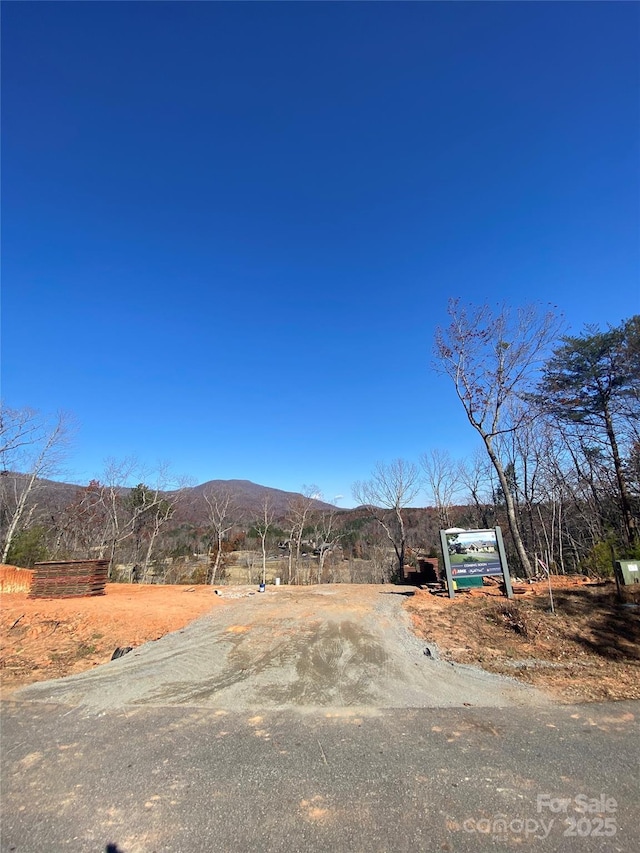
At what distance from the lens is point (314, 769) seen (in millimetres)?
3740

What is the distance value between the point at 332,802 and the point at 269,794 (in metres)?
0.58

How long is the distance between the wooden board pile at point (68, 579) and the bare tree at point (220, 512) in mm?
16181

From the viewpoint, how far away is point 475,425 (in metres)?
16.9

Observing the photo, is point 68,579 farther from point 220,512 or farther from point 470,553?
point 220,512

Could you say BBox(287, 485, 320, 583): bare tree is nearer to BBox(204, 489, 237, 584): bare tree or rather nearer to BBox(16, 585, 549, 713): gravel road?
BBox(204, 489, 237, 584): bare tree

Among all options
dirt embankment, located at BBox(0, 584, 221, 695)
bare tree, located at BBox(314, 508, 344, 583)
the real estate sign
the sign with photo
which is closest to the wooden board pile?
dirt embankment, located at BBox(0, 584, 221, 695)

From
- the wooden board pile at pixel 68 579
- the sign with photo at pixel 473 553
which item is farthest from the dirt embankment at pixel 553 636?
the wooden board pile at pixel 68 579

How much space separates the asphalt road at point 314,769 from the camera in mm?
2881

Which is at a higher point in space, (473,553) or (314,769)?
(473,553)

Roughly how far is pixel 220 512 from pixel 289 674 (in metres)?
26.2

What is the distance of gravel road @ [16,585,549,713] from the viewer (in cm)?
552

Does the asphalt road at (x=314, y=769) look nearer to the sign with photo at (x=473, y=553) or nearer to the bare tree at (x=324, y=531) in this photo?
the sign with photo at (x=473, y=553)

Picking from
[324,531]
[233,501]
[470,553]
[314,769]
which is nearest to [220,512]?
[233,501]

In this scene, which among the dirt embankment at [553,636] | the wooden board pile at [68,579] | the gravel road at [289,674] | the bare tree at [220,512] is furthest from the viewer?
the bare tree at [220,512]
